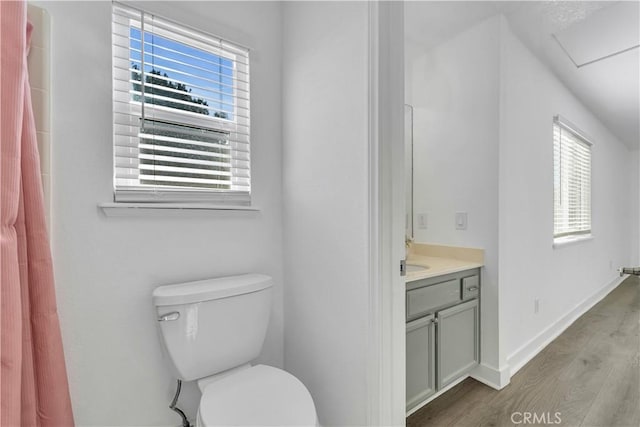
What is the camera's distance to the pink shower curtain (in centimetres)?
70

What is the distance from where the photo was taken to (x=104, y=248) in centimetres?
114

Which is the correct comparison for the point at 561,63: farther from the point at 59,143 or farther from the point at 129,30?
the point at 59,143

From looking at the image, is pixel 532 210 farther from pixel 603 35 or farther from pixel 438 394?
pixel 438 394

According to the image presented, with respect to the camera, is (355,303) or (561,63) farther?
(561,63)

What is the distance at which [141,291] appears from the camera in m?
1.21

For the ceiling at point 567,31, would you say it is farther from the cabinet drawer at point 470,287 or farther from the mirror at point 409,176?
the cabinet drawer at point 470,287

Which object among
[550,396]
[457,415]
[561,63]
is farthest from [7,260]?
[561,63]

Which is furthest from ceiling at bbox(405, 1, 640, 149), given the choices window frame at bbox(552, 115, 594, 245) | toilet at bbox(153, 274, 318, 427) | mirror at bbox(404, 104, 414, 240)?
toilet at bbox(153, 274, 318, 427)

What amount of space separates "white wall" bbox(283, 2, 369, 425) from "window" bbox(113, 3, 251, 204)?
27 cm

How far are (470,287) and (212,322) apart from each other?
5.05 feet

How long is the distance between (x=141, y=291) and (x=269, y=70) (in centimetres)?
125

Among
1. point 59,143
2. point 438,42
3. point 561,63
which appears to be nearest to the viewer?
point 59,143

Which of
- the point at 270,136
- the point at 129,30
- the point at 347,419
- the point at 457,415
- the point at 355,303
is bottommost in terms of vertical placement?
the point at 457,415

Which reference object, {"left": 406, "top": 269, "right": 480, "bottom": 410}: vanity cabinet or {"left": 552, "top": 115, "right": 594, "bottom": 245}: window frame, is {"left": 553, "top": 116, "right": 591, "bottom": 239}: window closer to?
{"left": 552, "top": 115, "right": 594, "bottom": 245}: window frame
